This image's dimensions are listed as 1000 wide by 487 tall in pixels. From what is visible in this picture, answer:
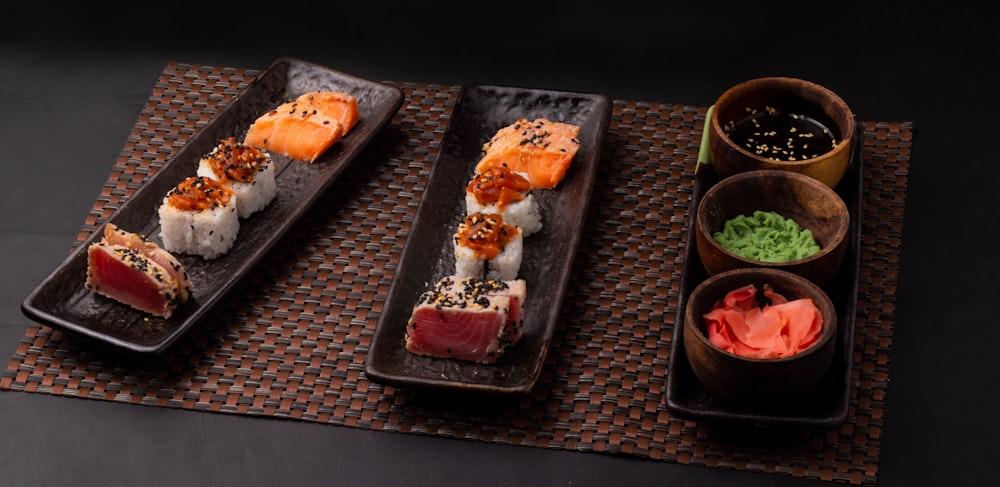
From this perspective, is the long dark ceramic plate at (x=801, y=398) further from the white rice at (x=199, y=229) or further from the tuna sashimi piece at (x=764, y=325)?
the white rice at (x=199, y=229)

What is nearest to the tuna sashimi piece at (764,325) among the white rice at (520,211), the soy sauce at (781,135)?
the soy sauce at (781,135)

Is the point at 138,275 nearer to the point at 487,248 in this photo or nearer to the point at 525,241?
the point at 487,248

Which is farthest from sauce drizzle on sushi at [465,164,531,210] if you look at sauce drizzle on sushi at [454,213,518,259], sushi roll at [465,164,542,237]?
sauce drizzle on sushi at [454,213,518,259]

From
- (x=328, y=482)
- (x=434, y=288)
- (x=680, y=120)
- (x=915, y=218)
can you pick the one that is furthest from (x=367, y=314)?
(x=915, y=218)

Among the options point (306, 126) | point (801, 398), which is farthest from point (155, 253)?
point (801, 398)

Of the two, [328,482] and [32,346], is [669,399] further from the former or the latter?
[32,346]

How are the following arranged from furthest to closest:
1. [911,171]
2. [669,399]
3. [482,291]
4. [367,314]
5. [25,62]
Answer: [25,62] → [911,171] → [367,314] → [482,291] → [669,399]
